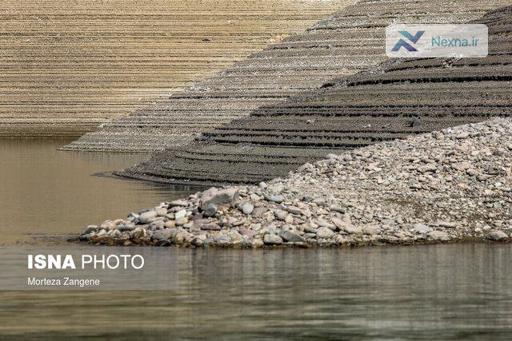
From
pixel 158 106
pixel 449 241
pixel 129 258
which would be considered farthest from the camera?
pixel 158 106

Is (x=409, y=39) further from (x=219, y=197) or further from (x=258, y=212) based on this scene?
(x=258, y=212)

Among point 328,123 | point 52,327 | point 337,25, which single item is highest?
point 337,25

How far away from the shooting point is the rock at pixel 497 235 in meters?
21.0

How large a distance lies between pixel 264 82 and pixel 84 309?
164 ft

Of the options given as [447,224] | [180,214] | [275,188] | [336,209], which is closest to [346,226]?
[336,209]

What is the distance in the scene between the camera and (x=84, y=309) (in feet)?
46.9

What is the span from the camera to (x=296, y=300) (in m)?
14.9

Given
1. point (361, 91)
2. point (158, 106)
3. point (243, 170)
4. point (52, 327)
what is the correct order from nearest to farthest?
point (52, 327) < point (243, 170) < point (361, 91) < point (158, 106)

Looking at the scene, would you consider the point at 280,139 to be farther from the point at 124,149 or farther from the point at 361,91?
Answer: the point at 124,149

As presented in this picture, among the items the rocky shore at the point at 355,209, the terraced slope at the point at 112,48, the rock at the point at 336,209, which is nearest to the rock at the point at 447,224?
the rocky shore at the point at 355,209

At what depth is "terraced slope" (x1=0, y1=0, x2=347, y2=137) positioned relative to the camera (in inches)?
2899

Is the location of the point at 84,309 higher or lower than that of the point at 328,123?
lower

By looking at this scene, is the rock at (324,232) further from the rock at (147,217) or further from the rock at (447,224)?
the rock at (147,217)

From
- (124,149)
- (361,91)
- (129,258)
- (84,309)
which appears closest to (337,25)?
(124,149)
